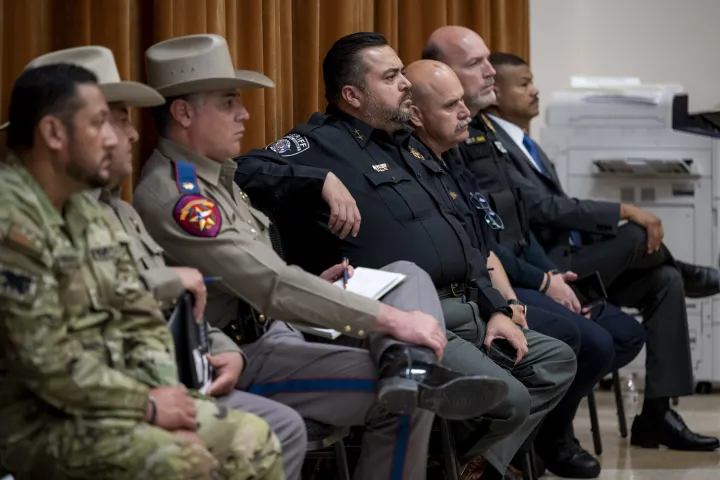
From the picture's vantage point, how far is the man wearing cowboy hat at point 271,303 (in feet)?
7.93

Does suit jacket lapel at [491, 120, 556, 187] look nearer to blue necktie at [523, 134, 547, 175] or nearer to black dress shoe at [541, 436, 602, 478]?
blue necktie at [523, 134, 547, 175]

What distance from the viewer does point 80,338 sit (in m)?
1.92

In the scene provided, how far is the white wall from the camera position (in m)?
5.77

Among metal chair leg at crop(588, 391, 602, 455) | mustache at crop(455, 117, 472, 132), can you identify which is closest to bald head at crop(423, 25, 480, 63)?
mustache at crop(455, 117, 472, 132)

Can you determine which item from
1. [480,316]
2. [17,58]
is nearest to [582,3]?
[480,316]

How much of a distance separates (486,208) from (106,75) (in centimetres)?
167

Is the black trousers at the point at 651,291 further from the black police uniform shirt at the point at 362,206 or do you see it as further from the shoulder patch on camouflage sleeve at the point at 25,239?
the shoulder patch on camouflage sleeve at the point at 25,239

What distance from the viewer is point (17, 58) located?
267cm

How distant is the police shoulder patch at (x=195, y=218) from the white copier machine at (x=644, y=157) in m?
3.07

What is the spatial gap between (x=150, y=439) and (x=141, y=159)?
1.31 meters

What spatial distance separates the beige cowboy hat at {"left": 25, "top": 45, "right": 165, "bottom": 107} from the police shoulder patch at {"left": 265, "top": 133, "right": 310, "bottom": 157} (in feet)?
2.66

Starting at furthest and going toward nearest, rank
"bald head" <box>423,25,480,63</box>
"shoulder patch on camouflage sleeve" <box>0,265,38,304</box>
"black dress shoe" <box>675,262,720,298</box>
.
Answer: "black dress shoe" <box>675,262,720,298</box> < "bald head" <box>423,25,480,63</box> < "shoulder patch on camouflage sleeve" <box>0,265,38,304</box>

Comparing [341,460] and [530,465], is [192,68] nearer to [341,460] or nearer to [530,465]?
[341,460]

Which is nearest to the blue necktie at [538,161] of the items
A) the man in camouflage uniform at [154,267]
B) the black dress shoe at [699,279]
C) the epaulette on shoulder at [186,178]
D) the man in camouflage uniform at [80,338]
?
the black dress shoe at [699,279]
